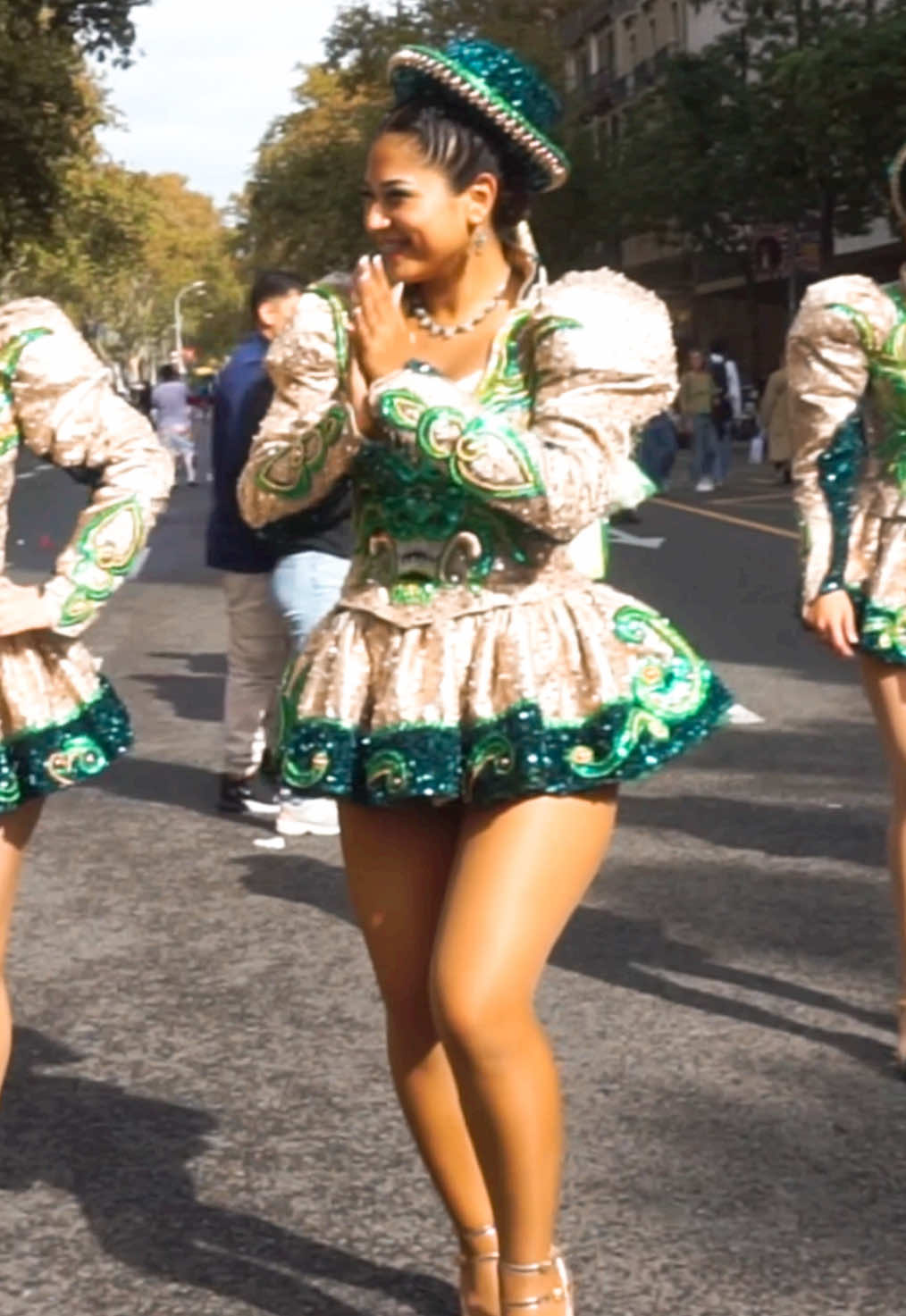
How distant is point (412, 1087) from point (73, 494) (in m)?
32.5

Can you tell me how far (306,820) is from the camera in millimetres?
8648

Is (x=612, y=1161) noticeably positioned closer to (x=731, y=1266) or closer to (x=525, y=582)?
(x=731, y=1266)

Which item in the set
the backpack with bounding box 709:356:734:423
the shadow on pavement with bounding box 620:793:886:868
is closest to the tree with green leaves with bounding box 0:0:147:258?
the backpack with bounding box 709:356:734:423

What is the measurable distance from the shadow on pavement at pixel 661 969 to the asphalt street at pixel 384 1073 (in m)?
0.01

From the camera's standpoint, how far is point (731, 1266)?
4340 mm

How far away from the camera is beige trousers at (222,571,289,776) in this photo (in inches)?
358

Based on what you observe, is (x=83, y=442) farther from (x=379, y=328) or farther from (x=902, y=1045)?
(x=902, y=1045)

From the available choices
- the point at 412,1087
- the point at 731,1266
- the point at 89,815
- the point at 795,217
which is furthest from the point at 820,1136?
the point at 795,217

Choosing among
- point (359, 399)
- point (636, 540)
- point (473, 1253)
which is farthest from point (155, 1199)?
point (636, 540)

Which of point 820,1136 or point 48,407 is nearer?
point 48,407

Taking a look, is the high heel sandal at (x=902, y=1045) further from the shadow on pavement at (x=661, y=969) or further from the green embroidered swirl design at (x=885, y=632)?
the green embroidered swirl design at (x=885, y=632)

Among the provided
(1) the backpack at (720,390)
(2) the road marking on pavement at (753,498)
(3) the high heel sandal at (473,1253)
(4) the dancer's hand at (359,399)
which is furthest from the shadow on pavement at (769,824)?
(1) the backpack at (720,390)

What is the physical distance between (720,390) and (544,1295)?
1276 inches

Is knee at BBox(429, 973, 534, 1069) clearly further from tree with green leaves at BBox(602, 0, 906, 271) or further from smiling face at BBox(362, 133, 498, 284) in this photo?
tree with green leaves at BBox(602, 0, 906, 271)
